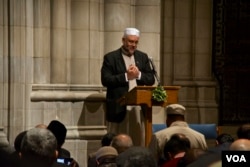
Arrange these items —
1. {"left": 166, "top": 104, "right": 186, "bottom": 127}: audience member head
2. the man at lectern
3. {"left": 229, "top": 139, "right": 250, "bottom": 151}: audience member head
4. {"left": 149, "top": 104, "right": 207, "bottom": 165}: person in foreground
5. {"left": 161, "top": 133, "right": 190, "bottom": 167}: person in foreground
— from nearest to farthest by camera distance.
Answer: {"left": 229, "top": 139, "right": 250, "bottom": 151}: audience member head
{"left": 161, "top": 133, "right": 190, "bottom": 167}: person in foreground
{"left": 149, "top": 104, "right": 207, "bottom": 165}: person in foreground
{"left": 166, "top": 104, "right": 186, "bottom": 127}: audience member head
the man at lectern

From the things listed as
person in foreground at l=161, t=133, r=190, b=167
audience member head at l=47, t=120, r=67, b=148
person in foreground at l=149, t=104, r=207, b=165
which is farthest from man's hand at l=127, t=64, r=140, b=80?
person in foreground at l=161, t=133, r=190, b=167

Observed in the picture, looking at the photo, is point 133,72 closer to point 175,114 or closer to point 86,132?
point 86,132

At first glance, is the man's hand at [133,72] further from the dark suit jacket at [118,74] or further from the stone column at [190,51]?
the stone column at [190,51]

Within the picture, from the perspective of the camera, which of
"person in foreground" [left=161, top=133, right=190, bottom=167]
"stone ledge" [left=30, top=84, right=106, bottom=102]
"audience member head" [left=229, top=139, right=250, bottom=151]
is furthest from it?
"stone ledge" [left=30, top=84, right=106, bottom=102]

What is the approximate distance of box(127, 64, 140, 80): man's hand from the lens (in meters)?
12.6

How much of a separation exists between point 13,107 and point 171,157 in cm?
609

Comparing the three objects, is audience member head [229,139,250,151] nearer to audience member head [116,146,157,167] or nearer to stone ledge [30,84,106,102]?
audience member head [116,146,157,167]

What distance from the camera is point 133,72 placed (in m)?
12.6

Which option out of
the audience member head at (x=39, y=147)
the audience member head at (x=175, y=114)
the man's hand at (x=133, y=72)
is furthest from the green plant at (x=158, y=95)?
the audience member head at (x=39, y=147)

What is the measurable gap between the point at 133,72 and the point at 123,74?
257mm

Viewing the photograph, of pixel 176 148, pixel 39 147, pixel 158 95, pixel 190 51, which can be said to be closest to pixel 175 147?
pixel 176 148

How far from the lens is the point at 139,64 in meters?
12.9

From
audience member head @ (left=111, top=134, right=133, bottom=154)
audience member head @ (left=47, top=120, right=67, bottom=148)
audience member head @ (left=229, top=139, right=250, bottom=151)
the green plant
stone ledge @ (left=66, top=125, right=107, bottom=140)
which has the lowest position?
A: stone ledge @ (left=66, top=125, right=107, bottom=140)

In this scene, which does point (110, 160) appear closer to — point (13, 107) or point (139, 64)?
point (139, 64)
